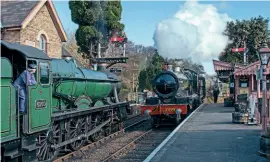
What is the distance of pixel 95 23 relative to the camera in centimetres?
3145

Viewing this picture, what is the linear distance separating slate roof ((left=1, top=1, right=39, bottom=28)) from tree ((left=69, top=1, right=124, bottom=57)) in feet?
35.5

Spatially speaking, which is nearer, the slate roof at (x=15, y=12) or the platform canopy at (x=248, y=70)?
the slate roof at (x=15, y=12)

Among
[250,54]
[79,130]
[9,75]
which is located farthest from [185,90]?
[250,54]

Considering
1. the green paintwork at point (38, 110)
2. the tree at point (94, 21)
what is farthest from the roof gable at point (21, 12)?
the green paintwork at point (38, 110)

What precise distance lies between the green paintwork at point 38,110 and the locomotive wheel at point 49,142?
0.68 m

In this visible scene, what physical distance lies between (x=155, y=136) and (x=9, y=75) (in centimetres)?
877

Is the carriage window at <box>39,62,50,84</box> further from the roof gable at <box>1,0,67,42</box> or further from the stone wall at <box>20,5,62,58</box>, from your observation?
the stone wall at <box>20,5,62,58</box>

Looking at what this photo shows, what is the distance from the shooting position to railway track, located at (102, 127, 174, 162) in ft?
32.7

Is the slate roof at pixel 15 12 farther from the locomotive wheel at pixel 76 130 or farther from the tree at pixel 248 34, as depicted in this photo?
the tree at pixel 248 34

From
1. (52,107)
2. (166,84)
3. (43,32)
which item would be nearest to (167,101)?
(166,84)

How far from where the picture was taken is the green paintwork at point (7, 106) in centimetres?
623

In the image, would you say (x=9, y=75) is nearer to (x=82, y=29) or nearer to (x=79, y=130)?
(x=79, y=130)

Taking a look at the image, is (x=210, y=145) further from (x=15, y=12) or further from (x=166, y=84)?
(x=15, y=12)

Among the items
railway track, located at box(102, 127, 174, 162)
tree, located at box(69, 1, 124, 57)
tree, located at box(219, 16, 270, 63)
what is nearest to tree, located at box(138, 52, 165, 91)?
tree, located at box(69, 1, 124, 57)
